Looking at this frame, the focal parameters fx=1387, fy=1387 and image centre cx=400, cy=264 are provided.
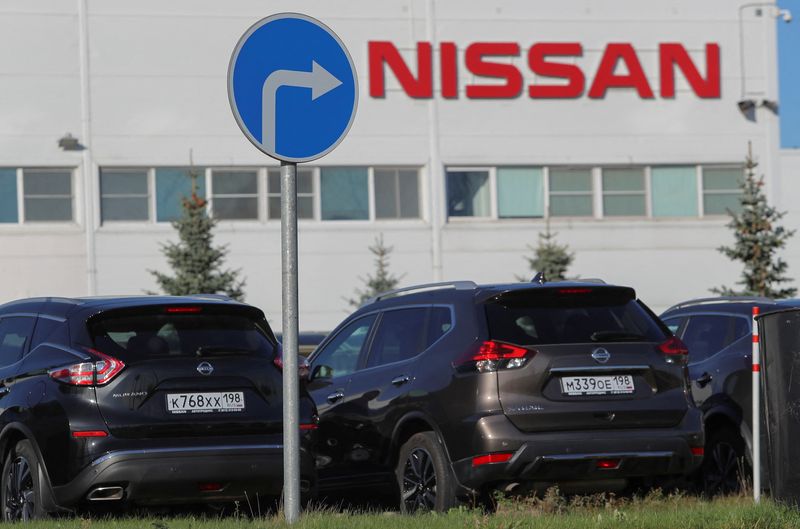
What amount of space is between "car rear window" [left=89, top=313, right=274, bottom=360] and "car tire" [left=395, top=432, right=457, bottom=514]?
132cm

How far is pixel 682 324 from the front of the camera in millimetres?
12781

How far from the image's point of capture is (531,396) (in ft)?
29.2

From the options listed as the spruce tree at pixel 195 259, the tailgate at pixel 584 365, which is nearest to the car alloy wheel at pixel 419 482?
the tailgate at pixel 584 365

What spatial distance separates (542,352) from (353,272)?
22926 millimetres

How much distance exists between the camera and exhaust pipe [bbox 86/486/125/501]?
8289 millimetres

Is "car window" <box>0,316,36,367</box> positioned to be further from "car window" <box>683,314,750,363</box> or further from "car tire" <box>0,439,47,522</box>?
"car window" <box>683,314,750,363</box>

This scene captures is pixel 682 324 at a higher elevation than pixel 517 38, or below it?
below

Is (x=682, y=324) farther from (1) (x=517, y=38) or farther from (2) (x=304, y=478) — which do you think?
(1) (x=517, y=38)

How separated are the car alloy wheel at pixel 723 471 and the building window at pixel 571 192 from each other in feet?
Answer: 70.8

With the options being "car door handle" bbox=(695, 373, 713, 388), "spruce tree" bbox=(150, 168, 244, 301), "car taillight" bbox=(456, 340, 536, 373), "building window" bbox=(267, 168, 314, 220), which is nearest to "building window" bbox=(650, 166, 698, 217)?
"building window" bbox=(267, 168, 314, 220)

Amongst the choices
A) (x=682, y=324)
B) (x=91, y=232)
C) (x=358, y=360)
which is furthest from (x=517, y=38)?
(x=358, y=360)

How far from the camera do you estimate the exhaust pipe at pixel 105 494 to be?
326 inches

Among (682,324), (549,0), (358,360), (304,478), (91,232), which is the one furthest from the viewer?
(549,0)

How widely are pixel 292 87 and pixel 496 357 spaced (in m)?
2.77
